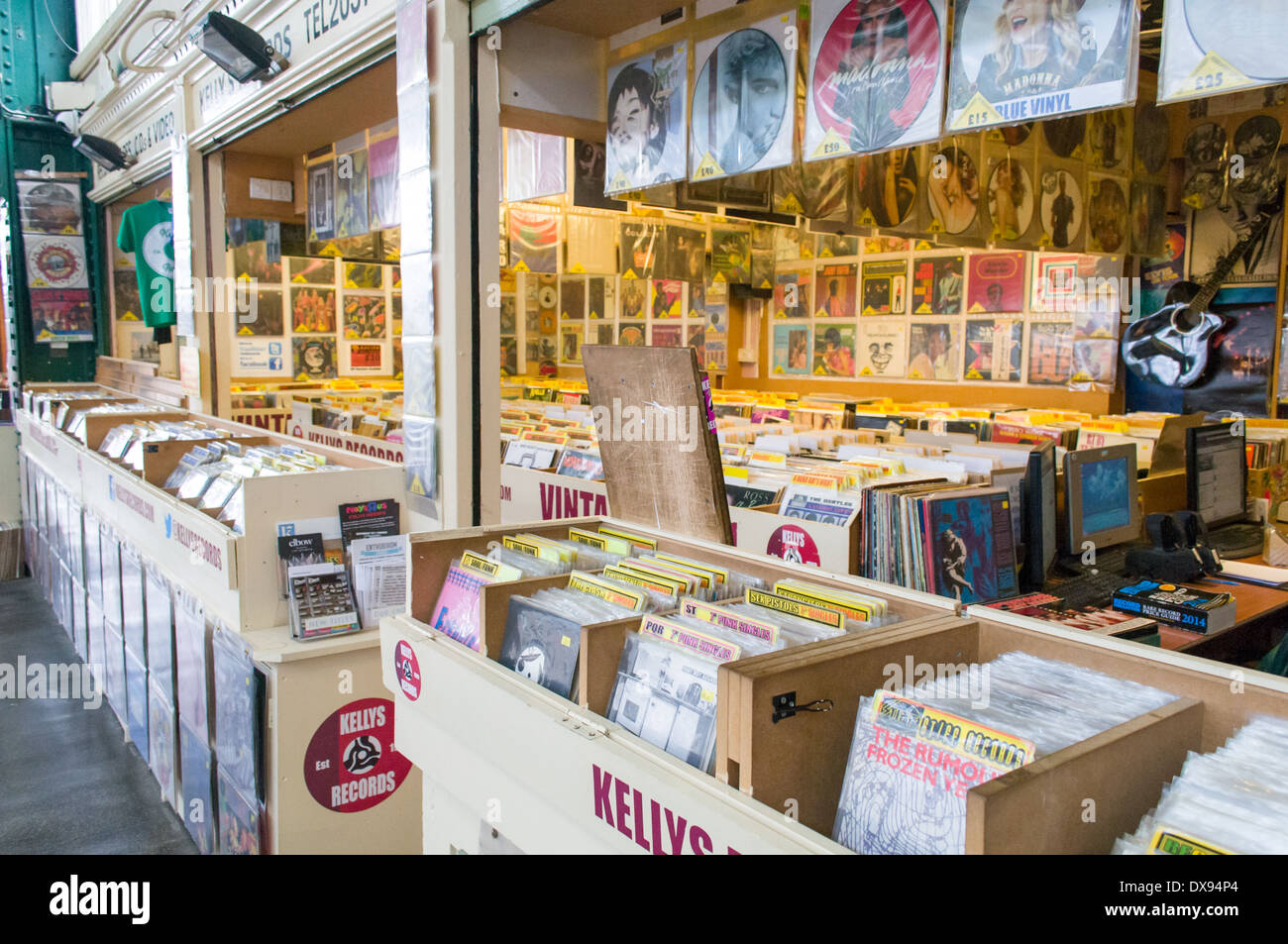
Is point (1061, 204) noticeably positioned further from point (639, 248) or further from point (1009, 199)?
point (639, 248)

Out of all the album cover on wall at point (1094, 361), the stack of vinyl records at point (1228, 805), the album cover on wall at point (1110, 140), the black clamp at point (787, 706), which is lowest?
the stack of vinyl records at point (1228, 805)

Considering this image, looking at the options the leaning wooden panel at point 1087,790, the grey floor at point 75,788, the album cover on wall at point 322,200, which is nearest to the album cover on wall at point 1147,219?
the album cover on wall at point 322,200

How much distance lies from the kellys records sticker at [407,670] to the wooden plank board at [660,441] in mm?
728

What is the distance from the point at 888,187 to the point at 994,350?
11.8 ft

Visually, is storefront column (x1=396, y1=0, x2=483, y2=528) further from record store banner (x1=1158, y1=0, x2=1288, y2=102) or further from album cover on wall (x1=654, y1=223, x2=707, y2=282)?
album cover on wall (x1=654, y1=223, x2=707, y2=282)

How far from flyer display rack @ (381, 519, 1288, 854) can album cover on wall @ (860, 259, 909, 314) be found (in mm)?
6959

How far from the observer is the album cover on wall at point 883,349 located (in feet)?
27.3

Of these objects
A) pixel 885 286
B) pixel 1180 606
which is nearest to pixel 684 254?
pixel 885 286

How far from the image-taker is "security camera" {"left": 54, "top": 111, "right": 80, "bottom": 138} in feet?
26.2

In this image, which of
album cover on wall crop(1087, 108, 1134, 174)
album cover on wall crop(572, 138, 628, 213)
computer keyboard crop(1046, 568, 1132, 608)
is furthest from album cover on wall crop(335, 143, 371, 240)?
album cover on wall crop(1087, 108, 1134, 174)

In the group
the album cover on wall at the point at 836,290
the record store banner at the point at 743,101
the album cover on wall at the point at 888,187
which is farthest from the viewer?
the album cover on wall at the point at 836,290

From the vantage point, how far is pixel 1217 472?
13.5ft

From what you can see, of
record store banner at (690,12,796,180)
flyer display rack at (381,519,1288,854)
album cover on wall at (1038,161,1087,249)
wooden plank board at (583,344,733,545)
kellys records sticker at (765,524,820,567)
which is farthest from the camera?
album cover on wall at (1038,161,1087,249)

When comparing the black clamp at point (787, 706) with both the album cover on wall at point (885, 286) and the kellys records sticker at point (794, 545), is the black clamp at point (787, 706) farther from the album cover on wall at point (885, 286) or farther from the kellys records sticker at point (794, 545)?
the album cover on wall at point (885, 286)
